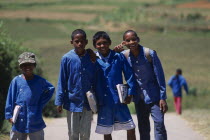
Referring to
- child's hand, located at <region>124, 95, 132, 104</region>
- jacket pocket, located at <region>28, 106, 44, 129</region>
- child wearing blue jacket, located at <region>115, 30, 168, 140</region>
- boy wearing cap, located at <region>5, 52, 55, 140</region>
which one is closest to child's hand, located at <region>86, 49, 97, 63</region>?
child wearing blue jacket, located at <region>115, 30, 168, 140</region>

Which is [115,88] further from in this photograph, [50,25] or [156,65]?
[50,25]

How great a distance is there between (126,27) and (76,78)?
58750mm

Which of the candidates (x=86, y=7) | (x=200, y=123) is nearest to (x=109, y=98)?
(x=200, y=123)

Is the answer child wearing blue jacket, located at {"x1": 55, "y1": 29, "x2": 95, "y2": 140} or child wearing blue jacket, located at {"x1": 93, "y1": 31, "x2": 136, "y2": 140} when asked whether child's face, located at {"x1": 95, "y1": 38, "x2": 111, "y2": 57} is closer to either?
child wearing blue jacket, located at {"x1": 93, "y1": 31, "x2": 136, "y2": 140}

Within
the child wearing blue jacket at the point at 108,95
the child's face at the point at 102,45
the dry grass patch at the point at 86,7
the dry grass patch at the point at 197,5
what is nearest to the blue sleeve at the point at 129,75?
the child wearing blue jacket at the point at 108,95

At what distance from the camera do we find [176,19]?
70625 millimetres

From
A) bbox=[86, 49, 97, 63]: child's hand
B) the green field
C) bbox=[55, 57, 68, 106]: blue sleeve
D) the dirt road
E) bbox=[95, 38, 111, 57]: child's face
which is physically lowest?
the dirt road

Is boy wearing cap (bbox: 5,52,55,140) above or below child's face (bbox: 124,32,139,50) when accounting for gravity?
below

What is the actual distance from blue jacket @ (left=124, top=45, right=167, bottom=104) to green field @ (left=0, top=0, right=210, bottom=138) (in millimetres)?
14506

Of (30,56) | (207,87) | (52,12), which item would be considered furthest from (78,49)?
(52,12)

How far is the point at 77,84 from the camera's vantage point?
24.6 ft

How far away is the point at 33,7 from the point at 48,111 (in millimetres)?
71116

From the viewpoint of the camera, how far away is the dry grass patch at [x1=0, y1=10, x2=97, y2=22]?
72012 millimetres

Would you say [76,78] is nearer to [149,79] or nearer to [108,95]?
[108,95]
